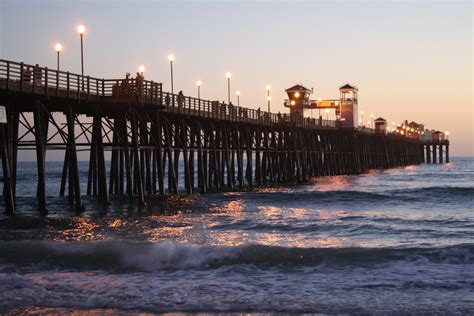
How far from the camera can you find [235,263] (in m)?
14.4

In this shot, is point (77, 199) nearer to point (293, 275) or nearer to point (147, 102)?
point (147, 102)

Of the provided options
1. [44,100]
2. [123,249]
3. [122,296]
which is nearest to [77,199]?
[44,100]

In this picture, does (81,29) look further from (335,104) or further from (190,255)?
(335,104)

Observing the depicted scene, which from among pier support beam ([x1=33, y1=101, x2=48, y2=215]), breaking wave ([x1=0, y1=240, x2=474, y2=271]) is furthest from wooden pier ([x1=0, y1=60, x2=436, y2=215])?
breaking wave ([x1=0, y1=240, x2=474, y2=271])

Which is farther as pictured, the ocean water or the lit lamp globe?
the lit lamp globe

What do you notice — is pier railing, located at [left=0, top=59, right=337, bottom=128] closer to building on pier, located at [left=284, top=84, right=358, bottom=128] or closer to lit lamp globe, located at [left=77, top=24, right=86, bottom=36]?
lit lamp globe, located at [left=77, top=24, right=86, bottom=36]

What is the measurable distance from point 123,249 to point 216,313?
18.7 ft

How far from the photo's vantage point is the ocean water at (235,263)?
423 inches

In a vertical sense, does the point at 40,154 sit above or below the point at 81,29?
below

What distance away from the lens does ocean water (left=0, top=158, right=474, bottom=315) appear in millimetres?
10750

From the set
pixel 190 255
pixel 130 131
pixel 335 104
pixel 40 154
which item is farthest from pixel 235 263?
pixel 335 104

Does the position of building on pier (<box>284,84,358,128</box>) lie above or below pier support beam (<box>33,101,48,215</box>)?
above

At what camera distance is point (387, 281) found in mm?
12438

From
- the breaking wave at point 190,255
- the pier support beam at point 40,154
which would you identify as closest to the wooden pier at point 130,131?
the pier support beam at point 40,154
